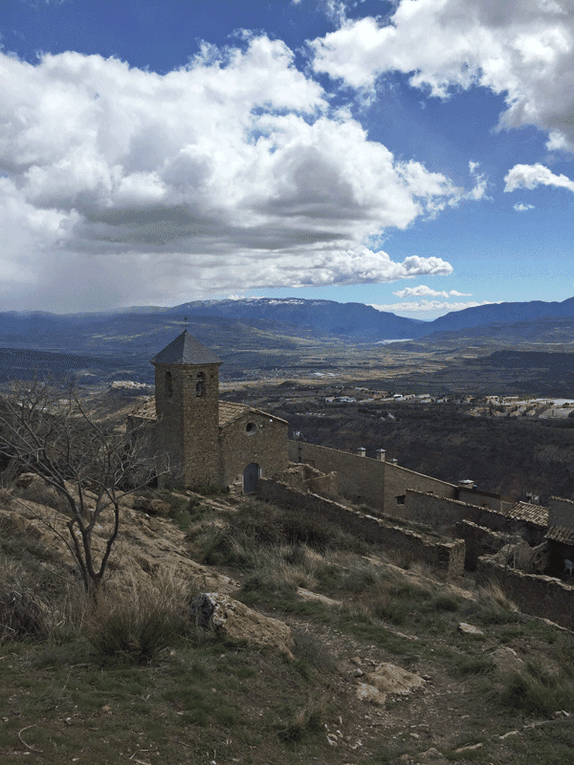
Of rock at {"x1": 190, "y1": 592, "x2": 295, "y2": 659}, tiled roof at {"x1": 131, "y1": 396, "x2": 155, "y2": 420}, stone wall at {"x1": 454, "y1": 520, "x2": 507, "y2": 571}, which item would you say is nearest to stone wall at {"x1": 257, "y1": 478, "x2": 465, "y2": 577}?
stone wall at {"x1": 454, "y1": 520, "x2": 507, "y2": 571}

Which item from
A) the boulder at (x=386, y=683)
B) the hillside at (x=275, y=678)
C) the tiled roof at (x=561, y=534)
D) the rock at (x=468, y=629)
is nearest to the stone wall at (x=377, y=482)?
the tiled roof at (x=561, y=534)

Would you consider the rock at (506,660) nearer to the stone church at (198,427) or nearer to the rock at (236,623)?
the rock at (236,623)

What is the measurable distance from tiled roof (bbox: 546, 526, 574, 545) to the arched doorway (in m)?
10.3

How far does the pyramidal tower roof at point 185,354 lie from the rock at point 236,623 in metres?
12.6

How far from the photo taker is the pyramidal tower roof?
18.7 m

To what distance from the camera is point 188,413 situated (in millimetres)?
18531

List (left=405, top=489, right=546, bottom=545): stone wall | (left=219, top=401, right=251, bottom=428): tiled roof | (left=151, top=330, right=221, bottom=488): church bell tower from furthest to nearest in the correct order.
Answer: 1. (left=219, top=401, right=251, bottom=428): tiled roof
2. (left=151, top=330, right=221, bottom=488): church bell tower
3. (left=405, top=489, right=546, bottom=545): stone wall

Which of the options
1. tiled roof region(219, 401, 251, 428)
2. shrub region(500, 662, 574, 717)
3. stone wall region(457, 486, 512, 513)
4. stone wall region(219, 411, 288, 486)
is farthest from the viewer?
stone wall region(457, 486, 512, 513)

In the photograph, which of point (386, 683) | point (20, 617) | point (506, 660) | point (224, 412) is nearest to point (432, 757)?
point (386, 683)

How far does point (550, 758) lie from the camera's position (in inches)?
181

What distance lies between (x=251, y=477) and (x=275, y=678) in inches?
589

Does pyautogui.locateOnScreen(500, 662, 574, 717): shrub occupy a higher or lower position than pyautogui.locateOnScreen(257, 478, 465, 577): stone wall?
higher

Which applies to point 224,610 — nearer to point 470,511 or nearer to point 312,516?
point 312,516

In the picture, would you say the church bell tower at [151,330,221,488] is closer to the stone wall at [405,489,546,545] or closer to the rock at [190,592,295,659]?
the stone wall at [405,489,546,545]
